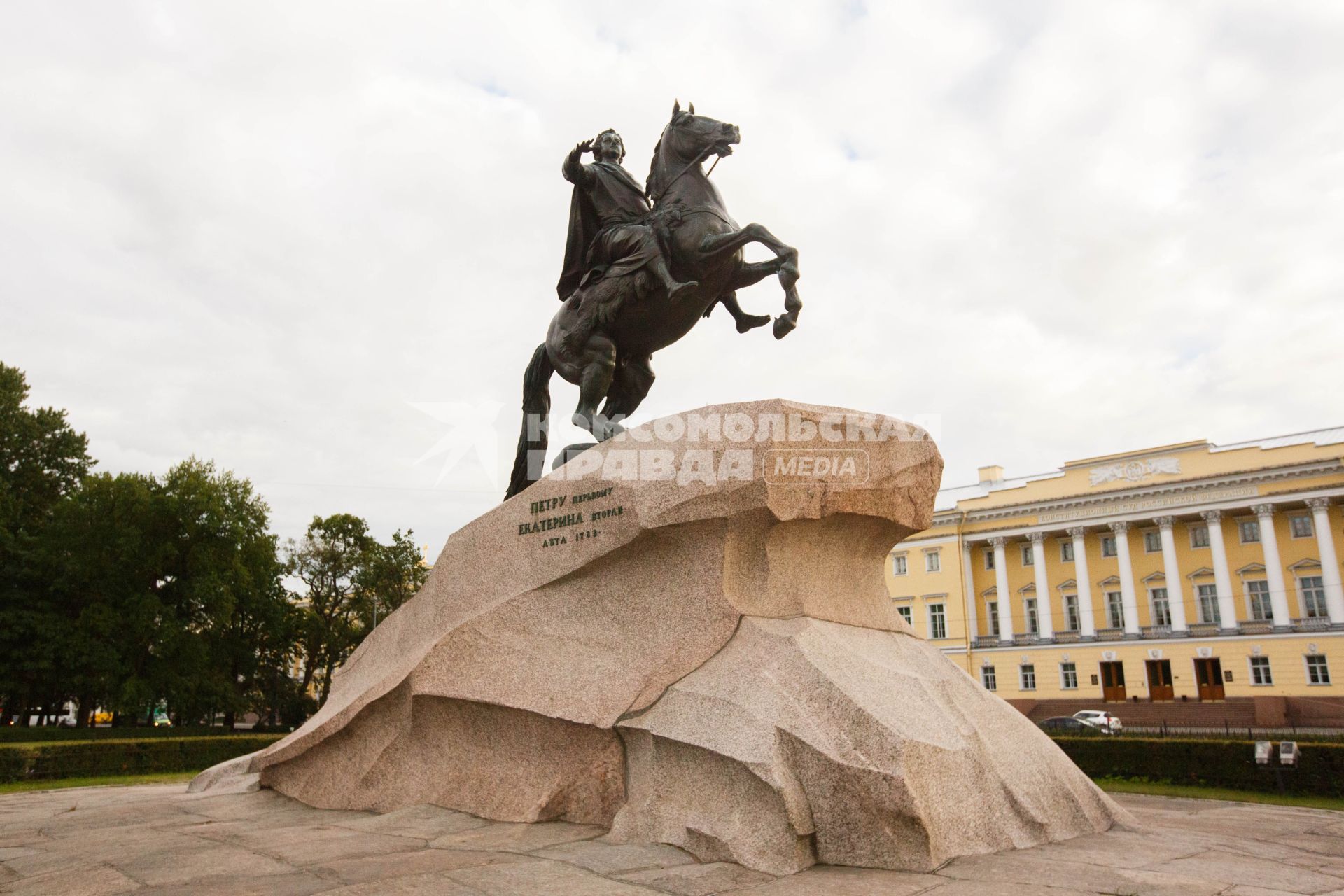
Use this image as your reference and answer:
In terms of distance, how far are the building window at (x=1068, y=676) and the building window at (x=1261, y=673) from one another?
28.3 feet

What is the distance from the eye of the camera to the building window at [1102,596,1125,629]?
168ft

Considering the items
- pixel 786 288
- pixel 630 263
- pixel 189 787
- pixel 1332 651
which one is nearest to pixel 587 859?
pixel 786 288

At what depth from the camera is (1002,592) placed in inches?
2164

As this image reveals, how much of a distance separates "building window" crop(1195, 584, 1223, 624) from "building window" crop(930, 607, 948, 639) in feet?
45.1

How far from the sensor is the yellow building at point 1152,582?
45.0 meters

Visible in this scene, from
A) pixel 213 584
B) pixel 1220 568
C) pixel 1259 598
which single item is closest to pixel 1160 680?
pixel 1259 598

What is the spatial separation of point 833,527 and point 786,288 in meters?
2.17

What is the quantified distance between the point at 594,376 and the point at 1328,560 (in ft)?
161

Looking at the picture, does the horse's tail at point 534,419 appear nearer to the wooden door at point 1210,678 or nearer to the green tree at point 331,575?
the green tree at point 331,575

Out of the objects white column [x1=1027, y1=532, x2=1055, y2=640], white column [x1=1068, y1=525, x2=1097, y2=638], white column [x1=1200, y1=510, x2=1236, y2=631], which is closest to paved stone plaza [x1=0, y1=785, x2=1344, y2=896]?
white column [x1=1200, y1=510, x2=1236, y2=631]

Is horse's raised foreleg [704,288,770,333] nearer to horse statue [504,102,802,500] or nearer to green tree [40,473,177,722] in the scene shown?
horse statue [504,102,802,500]

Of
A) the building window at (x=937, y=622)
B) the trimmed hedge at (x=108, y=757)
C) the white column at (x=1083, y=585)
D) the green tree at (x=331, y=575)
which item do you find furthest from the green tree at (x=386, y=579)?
the white column at (x=1083, y=585)

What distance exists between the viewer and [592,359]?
9.10 meters

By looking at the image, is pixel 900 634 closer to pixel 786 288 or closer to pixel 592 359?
pixel 786 288
